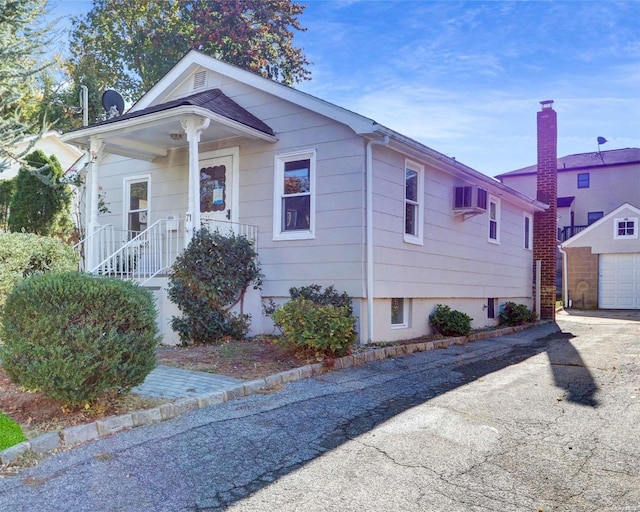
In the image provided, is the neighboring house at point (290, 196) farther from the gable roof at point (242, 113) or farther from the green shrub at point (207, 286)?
the green shrub at point (207, 286)

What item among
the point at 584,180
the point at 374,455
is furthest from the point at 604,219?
the point at 374,455

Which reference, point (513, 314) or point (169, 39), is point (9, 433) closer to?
point (513, 314)

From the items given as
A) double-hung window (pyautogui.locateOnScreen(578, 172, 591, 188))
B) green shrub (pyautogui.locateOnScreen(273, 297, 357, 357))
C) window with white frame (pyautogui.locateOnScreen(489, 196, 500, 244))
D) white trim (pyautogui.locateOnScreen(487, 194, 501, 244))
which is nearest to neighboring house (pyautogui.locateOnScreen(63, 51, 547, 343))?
white trim (pyautogui.locateOnScreen(487, 194, 501, 244))

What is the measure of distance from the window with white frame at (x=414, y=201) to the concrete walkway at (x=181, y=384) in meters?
4.85

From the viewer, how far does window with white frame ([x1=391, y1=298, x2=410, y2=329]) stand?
930 cm

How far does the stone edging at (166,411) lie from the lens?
12.6ft

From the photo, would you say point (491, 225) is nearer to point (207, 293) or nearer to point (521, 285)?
point (521, 285)

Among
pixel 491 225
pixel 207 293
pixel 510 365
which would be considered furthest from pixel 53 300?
pixel 491 225

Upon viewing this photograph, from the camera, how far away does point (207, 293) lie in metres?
8.09

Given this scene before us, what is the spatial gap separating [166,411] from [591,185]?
95.4 ft

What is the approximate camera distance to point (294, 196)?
9.13m

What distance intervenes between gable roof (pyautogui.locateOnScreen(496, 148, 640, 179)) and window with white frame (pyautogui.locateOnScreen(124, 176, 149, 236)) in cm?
2389

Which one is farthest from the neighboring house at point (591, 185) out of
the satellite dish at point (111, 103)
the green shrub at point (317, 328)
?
the green shrub at point (317, 328)

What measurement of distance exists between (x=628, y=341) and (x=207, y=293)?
7.82 m
